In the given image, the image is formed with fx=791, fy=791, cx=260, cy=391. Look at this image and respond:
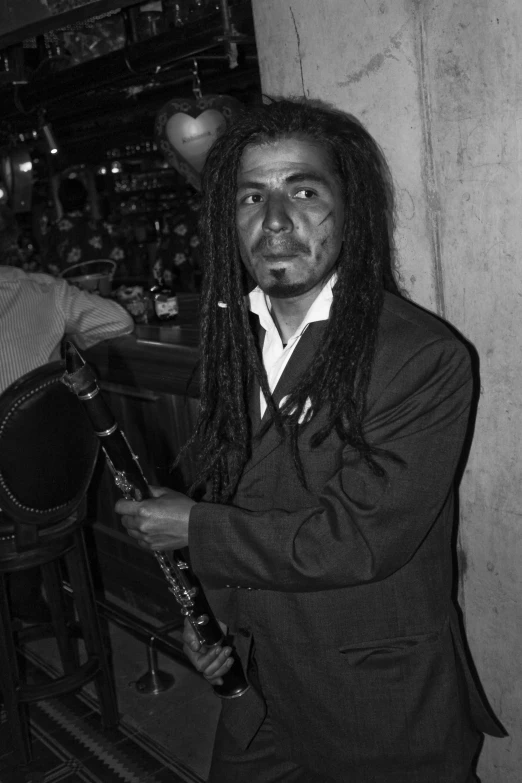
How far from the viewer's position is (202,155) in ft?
13.2

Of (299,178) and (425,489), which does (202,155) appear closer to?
(299,178)

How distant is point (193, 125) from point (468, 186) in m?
2.60

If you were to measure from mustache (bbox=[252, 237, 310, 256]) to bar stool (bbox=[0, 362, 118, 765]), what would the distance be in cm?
109

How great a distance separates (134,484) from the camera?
147 cm

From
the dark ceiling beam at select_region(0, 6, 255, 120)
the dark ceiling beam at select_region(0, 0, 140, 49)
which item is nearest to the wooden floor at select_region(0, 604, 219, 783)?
the dark ceiling beam at select_region(0, 0, 140, 49)

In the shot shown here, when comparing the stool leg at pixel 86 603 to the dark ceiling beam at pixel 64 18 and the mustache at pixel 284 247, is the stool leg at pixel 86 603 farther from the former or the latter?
the dark ceiling beam at pixel 64 18

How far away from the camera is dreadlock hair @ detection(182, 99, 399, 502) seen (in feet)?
4.52

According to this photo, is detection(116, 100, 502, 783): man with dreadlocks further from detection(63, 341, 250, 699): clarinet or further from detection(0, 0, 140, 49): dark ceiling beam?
detection(0, 0, 140, 49): dark ceiling beam

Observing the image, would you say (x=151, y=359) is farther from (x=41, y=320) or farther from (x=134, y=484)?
(x=134, y=484)

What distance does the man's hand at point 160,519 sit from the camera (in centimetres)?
140

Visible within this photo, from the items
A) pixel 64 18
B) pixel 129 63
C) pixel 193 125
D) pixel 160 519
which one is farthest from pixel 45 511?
pixel 129 63

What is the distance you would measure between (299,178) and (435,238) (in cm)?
53

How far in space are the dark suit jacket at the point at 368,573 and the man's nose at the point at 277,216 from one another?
0.63 ft

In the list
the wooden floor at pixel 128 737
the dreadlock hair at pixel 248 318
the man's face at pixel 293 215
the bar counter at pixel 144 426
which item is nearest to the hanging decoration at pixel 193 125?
the bar counter at pixel 144 426
